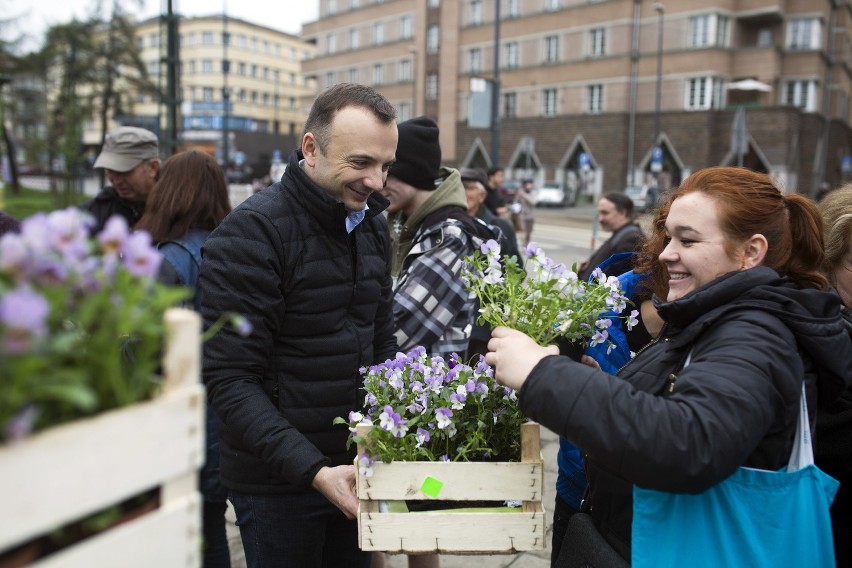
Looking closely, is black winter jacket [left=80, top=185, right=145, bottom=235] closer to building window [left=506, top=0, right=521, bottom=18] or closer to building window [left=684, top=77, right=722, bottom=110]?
building window [left=684, top=77, right=722, bottom=110]

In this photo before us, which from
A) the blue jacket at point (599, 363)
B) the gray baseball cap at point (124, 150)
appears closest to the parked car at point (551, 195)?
the gray baseball cap at point (124, 150)

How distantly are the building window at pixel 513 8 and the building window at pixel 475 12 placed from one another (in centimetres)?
187

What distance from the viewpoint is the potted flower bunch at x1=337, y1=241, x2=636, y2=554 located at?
1696 mm

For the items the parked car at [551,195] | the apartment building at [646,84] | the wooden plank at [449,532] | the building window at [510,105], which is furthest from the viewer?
the building window at [510,105]

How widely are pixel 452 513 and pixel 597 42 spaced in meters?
41.2

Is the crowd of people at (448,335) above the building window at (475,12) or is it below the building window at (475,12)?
below

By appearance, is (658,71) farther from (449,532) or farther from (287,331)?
(449,532)

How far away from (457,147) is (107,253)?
4604 cm

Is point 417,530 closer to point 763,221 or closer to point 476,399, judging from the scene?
point 476,399

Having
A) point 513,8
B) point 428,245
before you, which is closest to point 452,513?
point 428,245

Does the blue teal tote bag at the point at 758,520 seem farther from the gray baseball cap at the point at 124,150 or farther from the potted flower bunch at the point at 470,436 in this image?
the gray baseball cap at the point at 124,150

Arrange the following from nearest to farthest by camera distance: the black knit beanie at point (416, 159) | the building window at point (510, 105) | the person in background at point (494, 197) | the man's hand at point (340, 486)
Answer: the man's hand at point (340, 486)
the black knit beanie at point (416, 159)
the person in background at point (494, 197)
the building window at point (510, 105)

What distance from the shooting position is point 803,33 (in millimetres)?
35688

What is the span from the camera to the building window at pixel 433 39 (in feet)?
153
